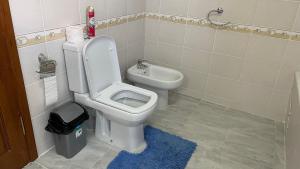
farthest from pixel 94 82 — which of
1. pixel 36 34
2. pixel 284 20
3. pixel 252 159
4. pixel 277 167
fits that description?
pixel 284 20

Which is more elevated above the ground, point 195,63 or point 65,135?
point 195,63

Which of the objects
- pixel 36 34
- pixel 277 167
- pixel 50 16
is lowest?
pixel 277 167

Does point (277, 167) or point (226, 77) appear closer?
point (277, 167)

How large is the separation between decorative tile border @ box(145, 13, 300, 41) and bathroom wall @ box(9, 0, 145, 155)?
1.77 ft

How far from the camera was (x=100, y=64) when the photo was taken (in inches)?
72.1

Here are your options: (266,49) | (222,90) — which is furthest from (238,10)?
(222,90)

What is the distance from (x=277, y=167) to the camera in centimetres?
180

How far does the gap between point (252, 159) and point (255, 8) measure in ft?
4.23

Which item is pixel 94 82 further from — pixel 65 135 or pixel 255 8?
pixel 255 8

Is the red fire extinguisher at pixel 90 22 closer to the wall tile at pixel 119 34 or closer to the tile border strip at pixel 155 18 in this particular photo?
the tile border strip at pixel 155 18

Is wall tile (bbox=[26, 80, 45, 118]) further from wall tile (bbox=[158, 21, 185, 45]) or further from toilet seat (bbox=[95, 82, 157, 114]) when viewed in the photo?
wall tile (bbox=[158, 21, 185, 45])

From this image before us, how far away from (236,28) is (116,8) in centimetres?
113

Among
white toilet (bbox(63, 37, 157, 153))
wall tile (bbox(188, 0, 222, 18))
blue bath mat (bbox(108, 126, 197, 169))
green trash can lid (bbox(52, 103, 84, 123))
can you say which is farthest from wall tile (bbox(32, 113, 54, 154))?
wall tile (bbox(188, 0, 222, 18))

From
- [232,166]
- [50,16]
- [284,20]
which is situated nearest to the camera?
[50,16]
